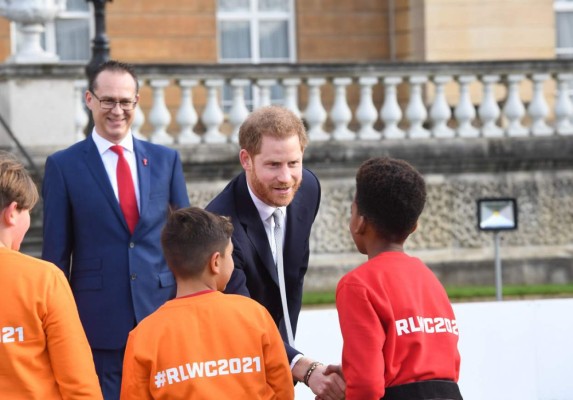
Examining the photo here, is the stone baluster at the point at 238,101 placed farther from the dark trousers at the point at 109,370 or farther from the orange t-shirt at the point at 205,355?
the orange t-shirt at the point at 205,355

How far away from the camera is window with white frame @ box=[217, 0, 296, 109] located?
1780cm

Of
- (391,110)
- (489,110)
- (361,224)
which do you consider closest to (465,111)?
(489,110)

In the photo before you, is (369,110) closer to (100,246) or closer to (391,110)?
(391,110)

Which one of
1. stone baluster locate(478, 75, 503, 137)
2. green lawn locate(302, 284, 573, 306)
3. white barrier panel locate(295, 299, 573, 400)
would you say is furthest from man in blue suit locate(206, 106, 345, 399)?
stone baluster locate(478, 75, 503, 137)

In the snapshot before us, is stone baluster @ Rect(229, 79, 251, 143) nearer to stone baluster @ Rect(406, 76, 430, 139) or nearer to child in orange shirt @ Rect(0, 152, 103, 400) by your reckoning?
stone baluster @ Rect(406, 76, 430, 139)

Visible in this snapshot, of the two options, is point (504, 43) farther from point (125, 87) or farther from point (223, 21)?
→ point (125, 87)

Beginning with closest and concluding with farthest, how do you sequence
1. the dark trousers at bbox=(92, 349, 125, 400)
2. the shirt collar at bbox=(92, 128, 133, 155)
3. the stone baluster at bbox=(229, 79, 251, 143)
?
1. the dark trousers at bbox=(92, 349, 125, 400)
2. the shirt collar at bbox=(92, 128, 133, 155)
3. the stone baluster at bbox=(229, 79, 251, 143)

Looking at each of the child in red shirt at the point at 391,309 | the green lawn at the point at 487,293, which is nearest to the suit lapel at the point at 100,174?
the child in red shirt at the point at 391,309

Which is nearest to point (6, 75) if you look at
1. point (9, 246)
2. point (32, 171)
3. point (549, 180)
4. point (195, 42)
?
point (32, 171)

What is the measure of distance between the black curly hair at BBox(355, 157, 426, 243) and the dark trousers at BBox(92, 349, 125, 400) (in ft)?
5.48

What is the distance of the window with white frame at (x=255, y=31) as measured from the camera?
701 inches

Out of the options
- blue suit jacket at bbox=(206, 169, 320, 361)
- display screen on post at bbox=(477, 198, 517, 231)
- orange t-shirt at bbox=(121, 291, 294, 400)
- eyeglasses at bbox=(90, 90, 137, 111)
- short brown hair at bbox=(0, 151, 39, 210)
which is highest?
eyeglasses at bbox=(90, 90, 137, 111)

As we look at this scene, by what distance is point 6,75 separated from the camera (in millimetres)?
13320

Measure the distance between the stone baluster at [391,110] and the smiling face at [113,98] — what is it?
8.26 metres
